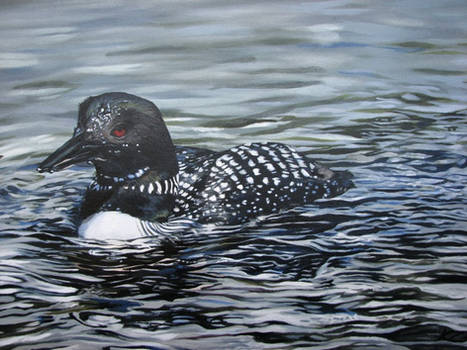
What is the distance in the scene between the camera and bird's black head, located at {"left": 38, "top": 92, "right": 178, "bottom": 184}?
389cm

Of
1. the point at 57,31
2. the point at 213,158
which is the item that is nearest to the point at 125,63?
the point at 57,31

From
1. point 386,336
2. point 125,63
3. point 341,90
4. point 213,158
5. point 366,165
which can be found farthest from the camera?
point 125,63

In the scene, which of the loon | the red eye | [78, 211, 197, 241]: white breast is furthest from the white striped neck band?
the red eye

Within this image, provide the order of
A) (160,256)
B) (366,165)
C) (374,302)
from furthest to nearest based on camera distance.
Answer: (366,165)
(160,256)
(374,302)

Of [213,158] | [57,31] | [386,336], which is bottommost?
[386,336]

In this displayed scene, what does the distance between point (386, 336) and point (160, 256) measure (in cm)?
119

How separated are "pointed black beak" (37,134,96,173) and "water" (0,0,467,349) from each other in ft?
1.15

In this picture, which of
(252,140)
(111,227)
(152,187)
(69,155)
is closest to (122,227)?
(111,227)

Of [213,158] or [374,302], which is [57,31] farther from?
[374,302]

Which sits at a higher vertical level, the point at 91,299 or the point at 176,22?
the point at 176,22

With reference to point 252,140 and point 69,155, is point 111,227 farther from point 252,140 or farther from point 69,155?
point 252,140

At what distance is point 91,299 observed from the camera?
330 cm

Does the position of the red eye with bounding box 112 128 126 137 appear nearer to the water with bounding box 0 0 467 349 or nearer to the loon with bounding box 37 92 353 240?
the loon with bounding box 37 92 353 240

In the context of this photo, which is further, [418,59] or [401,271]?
[418,59]
